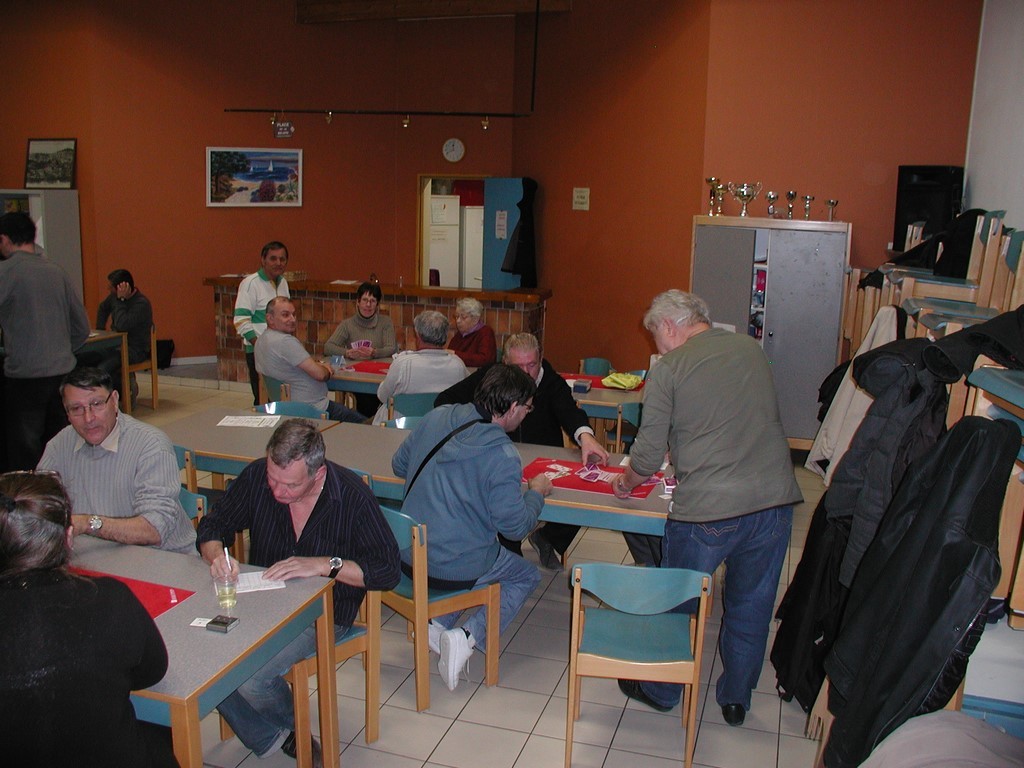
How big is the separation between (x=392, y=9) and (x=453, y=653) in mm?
8420

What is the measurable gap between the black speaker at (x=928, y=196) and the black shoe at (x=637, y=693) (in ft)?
13.0

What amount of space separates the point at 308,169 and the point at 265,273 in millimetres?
3916

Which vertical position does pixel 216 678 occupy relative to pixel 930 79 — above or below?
below

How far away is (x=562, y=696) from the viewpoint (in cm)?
375

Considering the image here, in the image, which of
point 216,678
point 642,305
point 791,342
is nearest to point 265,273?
point 642,305

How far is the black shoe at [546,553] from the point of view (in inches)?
195

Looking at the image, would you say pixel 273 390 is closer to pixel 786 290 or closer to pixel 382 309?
pixel 382 309

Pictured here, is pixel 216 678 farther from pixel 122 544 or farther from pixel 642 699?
pixel 642 699

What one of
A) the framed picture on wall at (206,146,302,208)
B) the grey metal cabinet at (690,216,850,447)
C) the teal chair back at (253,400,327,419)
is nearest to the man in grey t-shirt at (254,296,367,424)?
the teal chair back at (253,400,327,419)

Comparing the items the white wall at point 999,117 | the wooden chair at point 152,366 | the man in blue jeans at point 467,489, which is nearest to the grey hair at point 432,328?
the man in blue jeans at point 467,489

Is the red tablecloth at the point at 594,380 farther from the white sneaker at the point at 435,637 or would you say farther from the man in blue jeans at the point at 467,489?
the white sneaker at the point at 435,637

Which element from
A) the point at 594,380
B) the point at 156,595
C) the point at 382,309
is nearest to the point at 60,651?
the point at 156,595

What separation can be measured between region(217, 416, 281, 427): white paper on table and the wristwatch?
1.95 metres

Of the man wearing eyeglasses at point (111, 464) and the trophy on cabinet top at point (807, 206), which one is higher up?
the trophy on cabinet top at point (807, 206)
